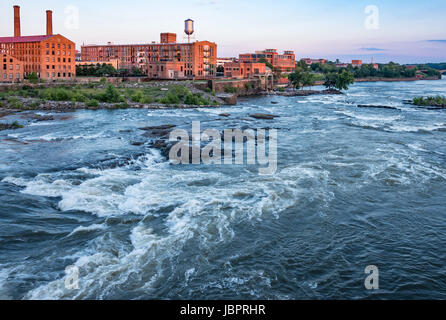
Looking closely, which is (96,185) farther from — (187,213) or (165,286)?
(165,286)

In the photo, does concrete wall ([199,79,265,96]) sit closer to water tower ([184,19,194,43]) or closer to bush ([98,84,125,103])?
bush ([98,84,125,103])

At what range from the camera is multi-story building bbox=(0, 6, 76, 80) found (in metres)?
71.2

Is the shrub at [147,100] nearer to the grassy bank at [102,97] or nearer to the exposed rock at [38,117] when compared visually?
the grassy bank at [102,97]

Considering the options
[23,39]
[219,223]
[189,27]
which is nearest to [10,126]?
[219,223]

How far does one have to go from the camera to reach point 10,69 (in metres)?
66.6

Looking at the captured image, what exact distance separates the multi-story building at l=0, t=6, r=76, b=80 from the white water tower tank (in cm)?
2767

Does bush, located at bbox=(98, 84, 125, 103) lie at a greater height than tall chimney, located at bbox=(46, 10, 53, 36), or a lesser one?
lesser

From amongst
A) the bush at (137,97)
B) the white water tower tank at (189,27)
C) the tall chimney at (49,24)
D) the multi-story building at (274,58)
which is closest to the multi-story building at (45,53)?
the tall chimney at (49,24)

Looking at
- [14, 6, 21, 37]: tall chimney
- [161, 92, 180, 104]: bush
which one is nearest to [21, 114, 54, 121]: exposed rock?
[161, 92, 180, 104]: bush

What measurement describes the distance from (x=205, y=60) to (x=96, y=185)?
273ft

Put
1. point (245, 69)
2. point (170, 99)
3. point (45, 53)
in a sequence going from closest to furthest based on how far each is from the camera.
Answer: point (170, 99)
point (45, 53)
point (245, 69)

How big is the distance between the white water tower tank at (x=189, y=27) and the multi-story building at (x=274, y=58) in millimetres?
26795

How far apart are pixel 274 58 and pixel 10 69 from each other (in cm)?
8138

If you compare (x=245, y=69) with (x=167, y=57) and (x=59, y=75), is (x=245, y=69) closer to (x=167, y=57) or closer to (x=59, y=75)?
(x=167, y=57)
